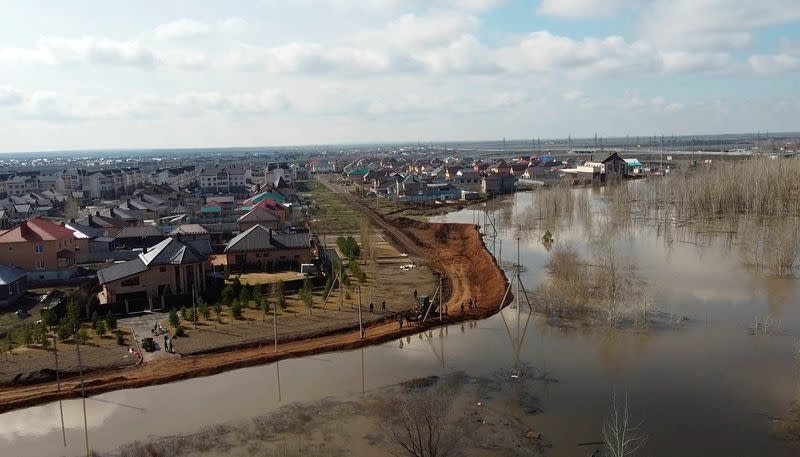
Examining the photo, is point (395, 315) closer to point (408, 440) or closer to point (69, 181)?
point (408, 440)

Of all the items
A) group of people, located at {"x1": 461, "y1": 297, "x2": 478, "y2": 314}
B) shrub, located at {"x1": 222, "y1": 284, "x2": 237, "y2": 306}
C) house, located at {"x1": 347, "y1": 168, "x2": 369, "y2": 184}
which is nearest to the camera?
shrub, located at {"x1": 222, "y1": 284, "x2": 237, "y2": 306}

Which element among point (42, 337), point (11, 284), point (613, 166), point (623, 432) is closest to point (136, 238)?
point (11, 284)

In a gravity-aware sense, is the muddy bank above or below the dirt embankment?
below

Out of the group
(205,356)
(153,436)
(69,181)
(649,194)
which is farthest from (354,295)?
(69,181)

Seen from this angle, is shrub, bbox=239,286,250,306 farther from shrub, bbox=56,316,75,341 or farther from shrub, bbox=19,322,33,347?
shrub, bbox=19,322,33,347

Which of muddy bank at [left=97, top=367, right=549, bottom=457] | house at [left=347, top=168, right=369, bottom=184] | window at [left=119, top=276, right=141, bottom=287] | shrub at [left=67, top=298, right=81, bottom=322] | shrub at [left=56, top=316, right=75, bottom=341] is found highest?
house at [left=347, top=168, right=369, bottom=184]

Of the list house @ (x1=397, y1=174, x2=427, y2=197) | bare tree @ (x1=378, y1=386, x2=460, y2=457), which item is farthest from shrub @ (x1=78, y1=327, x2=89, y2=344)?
house @ (x1=397, y1=174, x2=427, y2=197)
